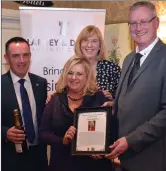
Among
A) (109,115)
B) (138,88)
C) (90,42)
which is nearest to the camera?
(138,88)

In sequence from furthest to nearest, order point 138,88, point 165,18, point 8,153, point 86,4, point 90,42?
1. point 86,4
2. point 165,18
3. point 90,42
4. point 8,153
5. point 138,88

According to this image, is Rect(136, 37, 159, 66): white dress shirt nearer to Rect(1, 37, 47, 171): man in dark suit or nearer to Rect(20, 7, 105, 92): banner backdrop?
Rect(1, 37, 47, 171): man in dark suit

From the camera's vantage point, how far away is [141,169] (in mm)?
1734

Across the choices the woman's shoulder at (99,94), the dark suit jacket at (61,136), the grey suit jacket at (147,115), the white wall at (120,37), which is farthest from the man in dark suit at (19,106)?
the white wall at (120,37)

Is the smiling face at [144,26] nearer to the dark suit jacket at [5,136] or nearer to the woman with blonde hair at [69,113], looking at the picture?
the woman with blonde hair at [69,113]

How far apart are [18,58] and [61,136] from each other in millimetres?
634

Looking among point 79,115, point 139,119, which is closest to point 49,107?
point 79,115

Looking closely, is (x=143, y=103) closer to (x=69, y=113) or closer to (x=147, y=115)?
(x=147, y=115)

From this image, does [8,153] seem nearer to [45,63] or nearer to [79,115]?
[79,115]

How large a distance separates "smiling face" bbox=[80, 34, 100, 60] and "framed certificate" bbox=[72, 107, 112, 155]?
59 centimetres

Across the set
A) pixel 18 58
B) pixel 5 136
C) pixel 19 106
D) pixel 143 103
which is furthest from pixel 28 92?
pixel 143 103

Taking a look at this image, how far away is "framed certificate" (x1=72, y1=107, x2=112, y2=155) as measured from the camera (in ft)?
5.90

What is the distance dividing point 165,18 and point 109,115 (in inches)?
51.8

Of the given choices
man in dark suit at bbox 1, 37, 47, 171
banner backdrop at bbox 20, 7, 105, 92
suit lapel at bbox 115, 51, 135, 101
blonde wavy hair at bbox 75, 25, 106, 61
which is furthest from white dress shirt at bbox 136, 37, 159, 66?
banner backdrop at bbox 20, 7, 105, 92
